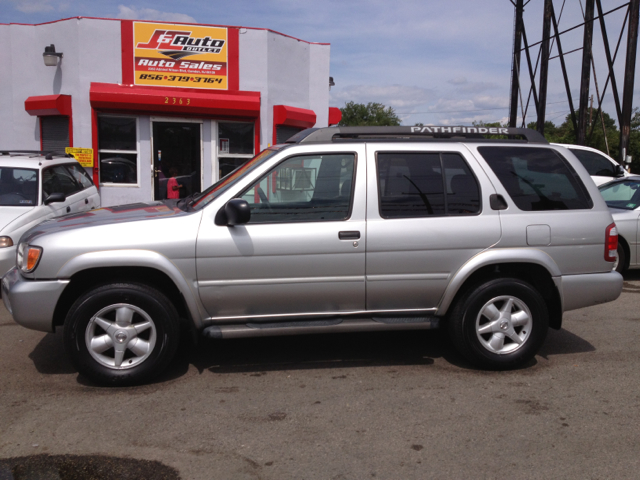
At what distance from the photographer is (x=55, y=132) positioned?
13531mm

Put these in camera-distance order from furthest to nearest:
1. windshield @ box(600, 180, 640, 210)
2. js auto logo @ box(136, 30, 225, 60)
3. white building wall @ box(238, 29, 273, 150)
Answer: white building wall @ box(238, 29, 273, 150) → js auto logo @ box(136, 30, 225, 60) → windshield @ box(600, 180, 640, 210)

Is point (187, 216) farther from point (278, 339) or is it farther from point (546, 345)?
point (546, 345)

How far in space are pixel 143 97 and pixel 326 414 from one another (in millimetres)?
10910

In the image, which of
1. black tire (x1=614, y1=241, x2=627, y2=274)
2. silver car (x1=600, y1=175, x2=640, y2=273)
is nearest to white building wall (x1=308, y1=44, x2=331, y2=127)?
silver car (x1=600, y1=175, x2=640, y2=273)

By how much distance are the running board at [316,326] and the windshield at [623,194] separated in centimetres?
544

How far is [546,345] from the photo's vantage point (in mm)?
Answer: 5590

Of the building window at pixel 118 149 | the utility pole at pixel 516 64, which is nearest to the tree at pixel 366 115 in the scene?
Answer: the utility pole at pixel 516 64

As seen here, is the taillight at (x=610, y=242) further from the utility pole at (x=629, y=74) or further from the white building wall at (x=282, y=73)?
the utility pole at (x=629, y=74)

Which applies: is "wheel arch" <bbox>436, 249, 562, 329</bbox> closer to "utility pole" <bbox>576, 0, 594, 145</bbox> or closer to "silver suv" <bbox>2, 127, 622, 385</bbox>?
"silver suv" <bbox>2, 127, 622, 385</bbox>

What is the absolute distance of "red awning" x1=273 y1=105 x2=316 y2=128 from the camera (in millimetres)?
13992

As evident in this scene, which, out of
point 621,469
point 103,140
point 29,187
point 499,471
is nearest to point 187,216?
point 499,471

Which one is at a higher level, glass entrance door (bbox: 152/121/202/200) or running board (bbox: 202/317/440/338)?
glass entrance door (bbox: 152/121/202/200)

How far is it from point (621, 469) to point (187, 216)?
330 cm

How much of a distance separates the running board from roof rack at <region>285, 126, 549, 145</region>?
59.0 inches
